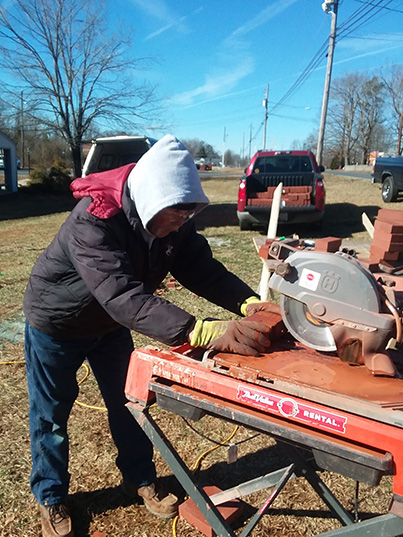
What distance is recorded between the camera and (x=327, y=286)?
1592 millimetres

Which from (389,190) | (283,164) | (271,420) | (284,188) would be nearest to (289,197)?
(284,188)

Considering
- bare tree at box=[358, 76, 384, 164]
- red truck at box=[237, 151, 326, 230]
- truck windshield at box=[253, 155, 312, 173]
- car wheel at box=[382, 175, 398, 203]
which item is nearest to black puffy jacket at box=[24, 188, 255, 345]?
red truck at box=[237, 151, 326, 230]

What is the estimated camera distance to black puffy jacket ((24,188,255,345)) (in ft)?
5.36

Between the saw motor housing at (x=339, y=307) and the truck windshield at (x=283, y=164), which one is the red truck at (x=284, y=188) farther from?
the saw motor housing at (x=339, y=307)

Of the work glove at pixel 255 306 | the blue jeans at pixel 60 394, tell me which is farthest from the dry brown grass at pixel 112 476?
the work glove at pixel 255 306

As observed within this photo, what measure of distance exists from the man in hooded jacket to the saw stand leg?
0.38 metres

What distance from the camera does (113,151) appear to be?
35.2ft

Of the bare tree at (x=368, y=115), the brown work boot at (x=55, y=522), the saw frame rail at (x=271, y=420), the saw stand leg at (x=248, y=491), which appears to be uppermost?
the bare tree at (x=368, y=115)

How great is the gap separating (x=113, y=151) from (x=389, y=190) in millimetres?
8079

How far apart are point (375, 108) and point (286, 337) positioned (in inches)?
2532

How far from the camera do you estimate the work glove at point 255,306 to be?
6.44ft

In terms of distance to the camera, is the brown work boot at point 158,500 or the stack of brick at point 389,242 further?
the stack of brick at point 389,242

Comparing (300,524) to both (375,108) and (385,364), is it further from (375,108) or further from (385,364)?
(375,108)

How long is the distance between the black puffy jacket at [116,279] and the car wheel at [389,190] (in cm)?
1235
